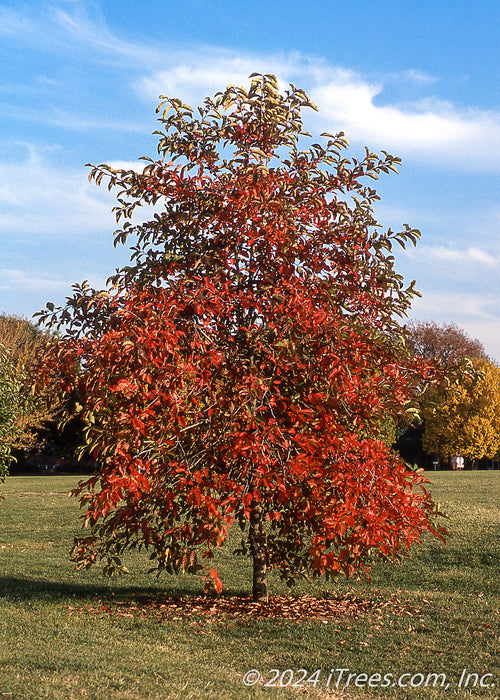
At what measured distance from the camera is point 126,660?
5891 mm

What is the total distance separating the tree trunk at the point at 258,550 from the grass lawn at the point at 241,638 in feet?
1.28

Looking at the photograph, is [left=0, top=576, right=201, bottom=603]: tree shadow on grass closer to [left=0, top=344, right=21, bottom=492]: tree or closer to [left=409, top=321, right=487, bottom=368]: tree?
[left=0, top=344, right=21, bottom=492]: tree

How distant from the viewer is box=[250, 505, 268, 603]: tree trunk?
7691mm

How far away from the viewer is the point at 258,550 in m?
7.86

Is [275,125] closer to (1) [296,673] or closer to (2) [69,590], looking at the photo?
(1) [296,673]

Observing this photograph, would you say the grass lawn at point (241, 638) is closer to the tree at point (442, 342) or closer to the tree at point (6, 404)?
the tree at point (6, 404)

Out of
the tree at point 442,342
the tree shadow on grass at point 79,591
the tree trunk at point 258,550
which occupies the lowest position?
the tree shadow on grass at point 79,591

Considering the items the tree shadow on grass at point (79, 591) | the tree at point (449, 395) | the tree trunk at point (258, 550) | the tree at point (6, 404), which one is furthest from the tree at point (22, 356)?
the tree at point (449, 395)

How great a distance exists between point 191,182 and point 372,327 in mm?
2587

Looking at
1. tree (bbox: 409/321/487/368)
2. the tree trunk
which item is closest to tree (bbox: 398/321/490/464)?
tree (bbox: 409/321/487/368)

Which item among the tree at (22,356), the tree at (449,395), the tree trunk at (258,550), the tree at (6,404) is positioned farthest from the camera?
the tree at (449,395)

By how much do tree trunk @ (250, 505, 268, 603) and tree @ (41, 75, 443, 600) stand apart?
3 centimetres

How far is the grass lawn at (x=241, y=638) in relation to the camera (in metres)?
5.39

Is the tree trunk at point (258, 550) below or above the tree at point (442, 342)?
below
